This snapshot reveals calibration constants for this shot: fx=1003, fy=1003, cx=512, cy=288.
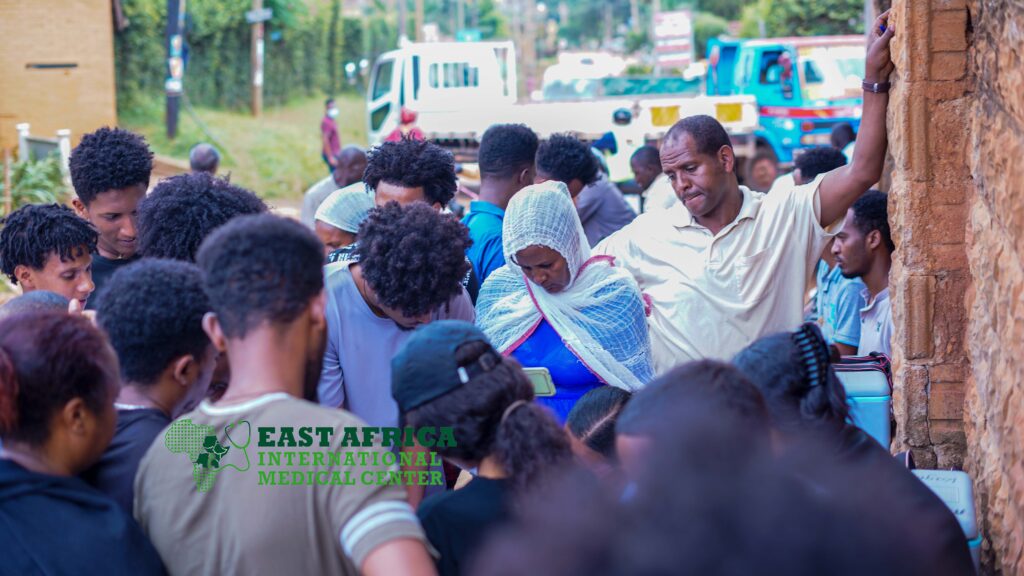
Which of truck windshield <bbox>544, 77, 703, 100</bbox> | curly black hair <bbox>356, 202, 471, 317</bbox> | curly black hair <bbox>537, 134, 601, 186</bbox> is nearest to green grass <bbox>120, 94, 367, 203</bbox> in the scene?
truck windshield <bbox>544, 77, 703, 100</bbox>

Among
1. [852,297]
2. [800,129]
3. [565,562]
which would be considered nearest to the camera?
[565,562]

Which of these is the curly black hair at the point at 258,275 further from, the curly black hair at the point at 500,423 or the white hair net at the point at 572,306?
the white hair net at the point at 572,306

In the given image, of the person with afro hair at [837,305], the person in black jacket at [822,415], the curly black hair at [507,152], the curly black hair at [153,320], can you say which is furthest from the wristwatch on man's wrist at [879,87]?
the curly black hair at [153,320]

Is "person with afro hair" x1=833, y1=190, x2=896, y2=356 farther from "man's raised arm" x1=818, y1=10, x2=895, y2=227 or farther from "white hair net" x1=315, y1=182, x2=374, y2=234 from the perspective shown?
"white hair net" x1=315, y1=182, x2=374, y2=234

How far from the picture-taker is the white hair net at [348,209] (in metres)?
4.79

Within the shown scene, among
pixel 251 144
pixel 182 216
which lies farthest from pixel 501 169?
pixel 251 144

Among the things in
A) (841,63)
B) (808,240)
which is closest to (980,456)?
(808,240)

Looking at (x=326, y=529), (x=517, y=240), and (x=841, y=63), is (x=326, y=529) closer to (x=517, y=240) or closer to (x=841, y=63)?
(x=517, y=240)

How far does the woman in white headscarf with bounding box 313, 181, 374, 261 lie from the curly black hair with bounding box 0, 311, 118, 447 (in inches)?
103

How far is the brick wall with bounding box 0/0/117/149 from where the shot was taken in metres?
19.0

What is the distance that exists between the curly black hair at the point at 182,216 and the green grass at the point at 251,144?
1941cm

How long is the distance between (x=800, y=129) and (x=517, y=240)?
15.2 metres

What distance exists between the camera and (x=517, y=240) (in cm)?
350

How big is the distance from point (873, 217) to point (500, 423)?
9.60ft
